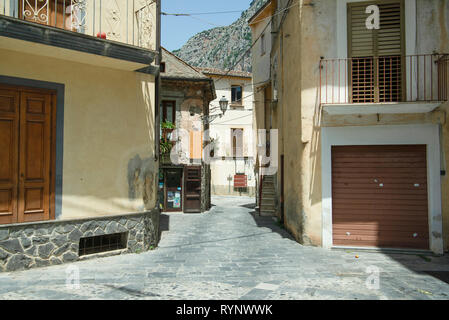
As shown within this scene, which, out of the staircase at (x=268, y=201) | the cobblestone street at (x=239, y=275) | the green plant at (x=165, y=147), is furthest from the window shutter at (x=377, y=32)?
the green plant at (x=165, y=147)

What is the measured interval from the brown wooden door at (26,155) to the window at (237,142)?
22784 millimetres

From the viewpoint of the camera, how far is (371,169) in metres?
8.58

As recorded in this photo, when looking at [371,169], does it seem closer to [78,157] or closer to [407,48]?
[407,48]

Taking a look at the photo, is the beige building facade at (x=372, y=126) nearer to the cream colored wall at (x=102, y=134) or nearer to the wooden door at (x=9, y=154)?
the cream colored wall at (x=102, y=134)

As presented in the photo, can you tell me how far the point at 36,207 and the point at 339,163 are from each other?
708 cm

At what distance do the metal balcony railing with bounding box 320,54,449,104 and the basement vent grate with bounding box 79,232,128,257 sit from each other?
19.9ft

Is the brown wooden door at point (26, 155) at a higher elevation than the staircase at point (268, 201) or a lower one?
higher

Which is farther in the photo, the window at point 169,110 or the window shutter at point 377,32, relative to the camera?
the window at point 169,110

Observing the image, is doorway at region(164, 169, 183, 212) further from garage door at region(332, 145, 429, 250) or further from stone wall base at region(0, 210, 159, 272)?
garage door at region(332, 145, 429, 250)

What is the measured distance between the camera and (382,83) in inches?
338

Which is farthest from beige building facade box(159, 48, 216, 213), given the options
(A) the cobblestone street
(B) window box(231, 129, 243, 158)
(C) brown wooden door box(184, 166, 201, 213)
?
(B) window box(231, 129, 243, 158)

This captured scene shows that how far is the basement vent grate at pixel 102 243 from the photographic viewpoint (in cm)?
746

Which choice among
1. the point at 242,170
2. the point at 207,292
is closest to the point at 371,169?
the point at 207,292

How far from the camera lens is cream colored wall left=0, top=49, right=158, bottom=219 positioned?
279 inches
